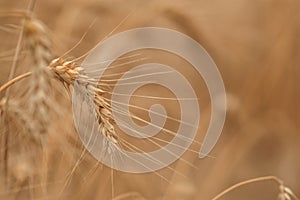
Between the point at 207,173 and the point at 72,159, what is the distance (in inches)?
48.3

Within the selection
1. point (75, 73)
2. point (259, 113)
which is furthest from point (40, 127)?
point (259, 113)

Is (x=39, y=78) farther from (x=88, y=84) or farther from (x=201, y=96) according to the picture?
(x=201, y=96)

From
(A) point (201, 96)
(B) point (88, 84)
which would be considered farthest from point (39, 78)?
(A) point (201, 96)

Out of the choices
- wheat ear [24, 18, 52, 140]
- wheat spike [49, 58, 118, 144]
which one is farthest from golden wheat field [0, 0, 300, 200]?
wheat ear [24, 18, 52, 140]

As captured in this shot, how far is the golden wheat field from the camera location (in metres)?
1.61

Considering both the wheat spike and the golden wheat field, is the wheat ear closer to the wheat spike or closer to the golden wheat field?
the wheat spike

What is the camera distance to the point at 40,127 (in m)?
0.84

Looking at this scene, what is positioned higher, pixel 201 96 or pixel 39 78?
pixel 201 96

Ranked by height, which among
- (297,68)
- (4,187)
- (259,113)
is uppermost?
(297,68)

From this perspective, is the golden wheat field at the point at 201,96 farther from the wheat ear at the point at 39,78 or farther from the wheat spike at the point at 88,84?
the wheat ear at the point at 39,78

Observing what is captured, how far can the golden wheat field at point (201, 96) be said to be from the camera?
5.29ft

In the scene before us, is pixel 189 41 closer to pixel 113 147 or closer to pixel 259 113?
pixel 259 113

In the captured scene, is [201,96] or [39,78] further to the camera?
[201,96]

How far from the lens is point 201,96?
8.90ft
